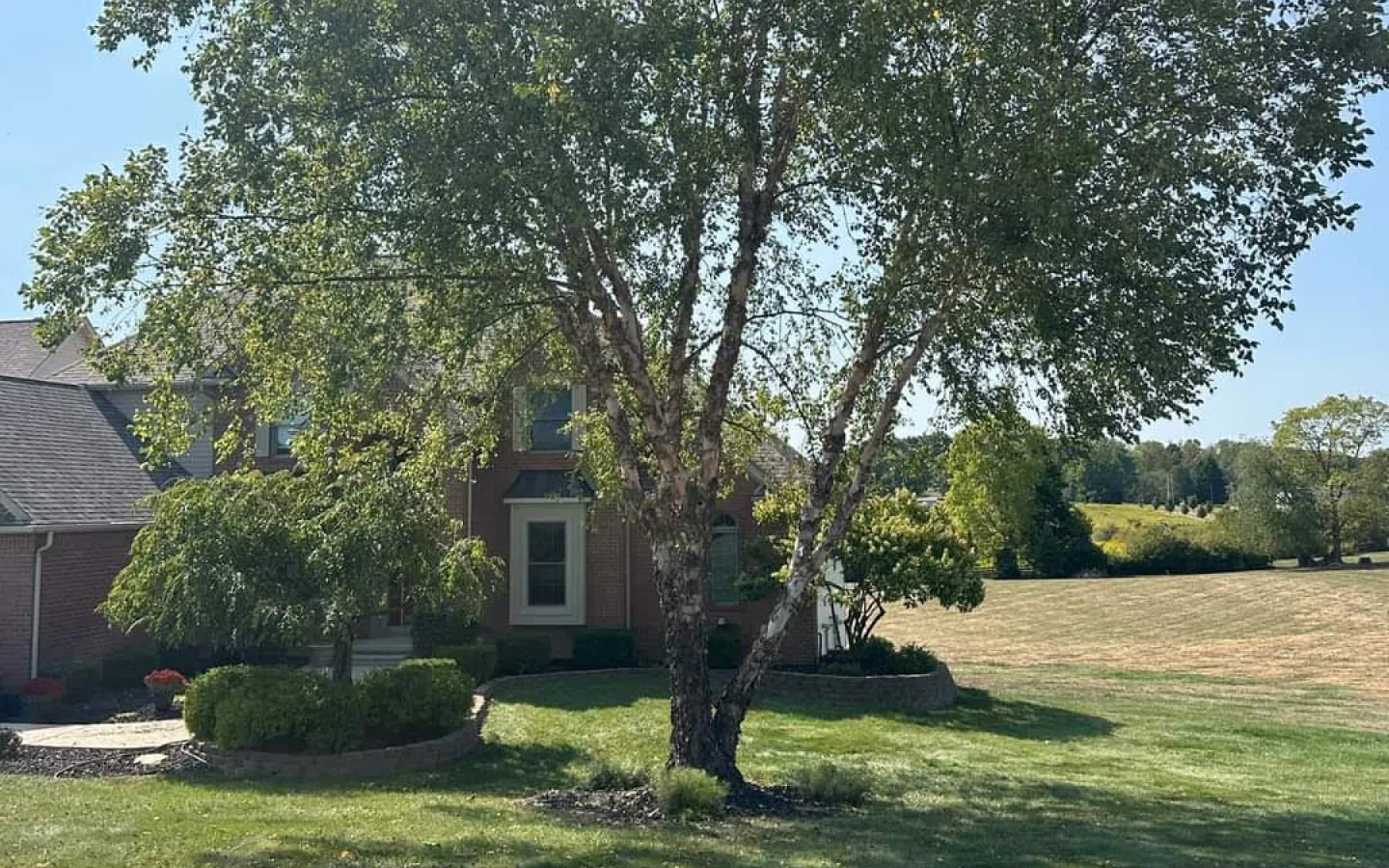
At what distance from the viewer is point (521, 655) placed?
20609 mm

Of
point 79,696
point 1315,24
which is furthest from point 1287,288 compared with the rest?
point 79,696

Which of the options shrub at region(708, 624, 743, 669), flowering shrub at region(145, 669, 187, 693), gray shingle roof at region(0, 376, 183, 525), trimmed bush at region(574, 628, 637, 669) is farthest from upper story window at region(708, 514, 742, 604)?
gray shingle roof at region(0, 376, 183, 525)

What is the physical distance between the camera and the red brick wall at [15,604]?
17.5m

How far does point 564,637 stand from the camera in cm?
2231

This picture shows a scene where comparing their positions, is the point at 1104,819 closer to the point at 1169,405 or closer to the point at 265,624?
the point at 1169,405

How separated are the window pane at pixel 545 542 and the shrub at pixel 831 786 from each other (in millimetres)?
11847

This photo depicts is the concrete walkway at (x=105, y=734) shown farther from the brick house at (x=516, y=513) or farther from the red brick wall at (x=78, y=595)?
the brick house at (x=516, y=513)

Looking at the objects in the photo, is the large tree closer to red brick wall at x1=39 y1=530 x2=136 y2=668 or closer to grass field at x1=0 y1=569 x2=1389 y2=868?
grass field at x1=0 y1=569 x2=1389 y2=868

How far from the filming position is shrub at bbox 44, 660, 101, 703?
17422 millimetres

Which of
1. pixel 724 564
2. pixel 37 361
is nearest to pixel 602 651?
pixel 724 564

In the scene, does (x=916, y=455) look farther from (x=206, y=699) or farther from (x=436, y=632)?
(x=436, y=632)

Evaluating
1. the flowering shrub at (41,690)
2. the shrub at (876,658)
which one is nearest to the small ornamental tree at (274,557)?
the flowering shrub at (41,690)

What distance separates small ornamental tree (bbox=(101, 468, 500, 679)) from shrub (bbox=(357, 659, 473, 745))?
86 centimetres

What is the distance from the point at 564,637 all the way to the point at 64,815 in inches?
515
